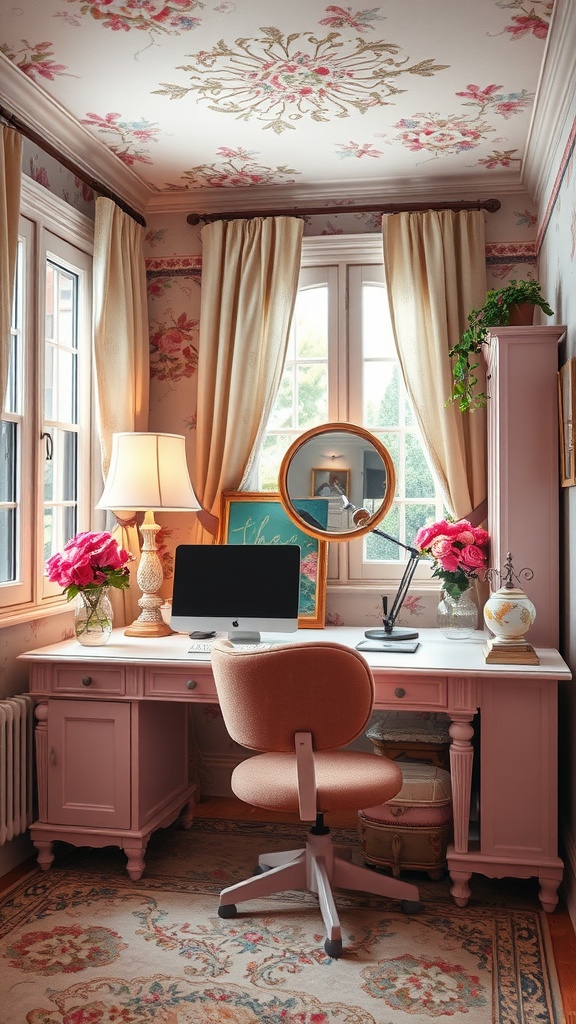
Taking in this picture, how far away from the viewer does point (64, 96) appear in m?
2.95

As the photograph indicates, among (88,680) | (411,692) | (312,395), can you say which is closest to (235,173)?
(312,395)

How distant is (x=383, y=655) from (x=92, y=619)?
1.06m

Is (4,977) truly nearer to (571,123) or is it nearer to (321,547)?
(321,547)

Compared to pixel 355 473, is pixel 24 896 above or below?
below

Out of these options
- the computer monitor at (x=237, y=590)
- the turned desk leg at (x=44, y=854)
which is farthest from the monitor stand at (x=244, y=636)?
the turned desk leg at (x=44, y=854)

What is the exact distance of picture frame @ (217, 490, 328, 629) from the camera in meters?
3.62

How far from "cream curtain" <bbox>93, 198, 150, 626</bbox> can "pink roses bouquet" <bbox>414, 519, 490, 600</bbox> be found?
1.28m

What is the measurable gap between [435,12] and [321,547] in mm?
2003

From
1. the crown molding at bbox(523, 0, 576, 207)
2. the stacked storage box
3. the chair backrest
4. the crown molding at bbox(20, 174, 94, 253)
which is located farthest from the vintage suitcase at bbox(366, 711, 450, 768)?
the crown molding at bbox(20, 174, 94, 253)

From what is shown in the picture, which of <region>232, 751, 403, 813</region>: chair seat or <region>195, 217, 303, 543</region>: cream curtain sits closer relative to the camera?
<region>232, 751, 403, 813</region>: chair seat

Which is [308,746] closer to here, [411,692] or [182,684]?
[411,692]

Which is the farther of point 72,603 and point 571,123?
point 72,603

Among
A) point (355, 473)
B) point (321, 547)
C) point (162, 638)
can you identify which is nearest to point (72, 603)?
point (162, 638)

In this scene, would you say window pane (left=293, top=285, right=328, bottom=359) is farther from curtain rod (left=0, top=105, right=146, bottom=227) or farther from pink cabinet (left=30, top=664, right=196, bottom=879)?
pink cabinet (left=30, top=664, right=196, bottom=879)
